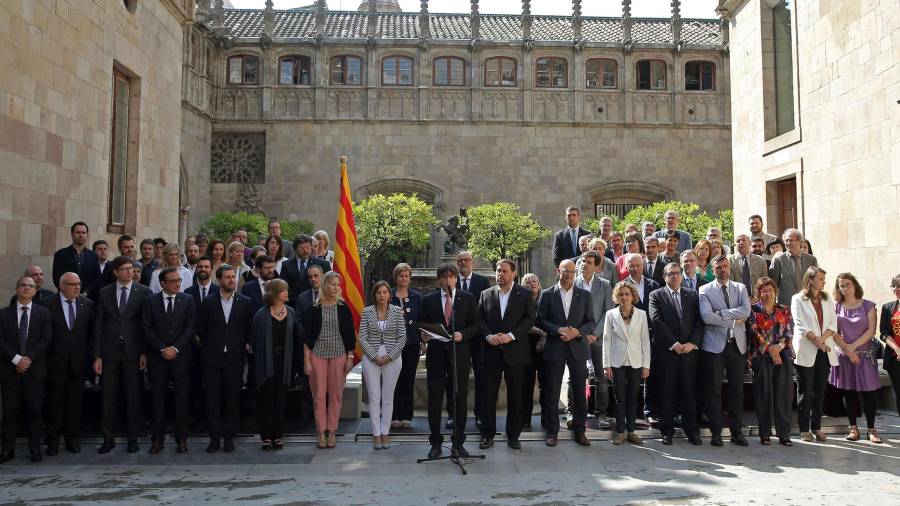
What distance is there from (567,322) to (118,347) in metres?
4.41

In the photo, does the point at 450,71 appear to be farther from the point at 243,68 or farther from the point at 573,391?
the point at 573,391

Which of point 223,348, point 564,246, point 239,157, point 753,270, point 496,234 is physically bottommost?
point 223,348

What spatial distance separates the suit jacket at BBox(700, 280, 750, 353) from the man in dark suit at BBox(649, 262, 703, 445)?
9 centimetres

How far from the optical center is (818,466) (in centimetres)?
604

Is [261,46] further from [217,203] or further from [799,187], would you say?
[799,187]

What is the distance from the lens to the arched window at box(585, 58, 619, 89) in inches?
993

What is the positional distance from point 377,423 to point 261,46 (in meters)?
20.6

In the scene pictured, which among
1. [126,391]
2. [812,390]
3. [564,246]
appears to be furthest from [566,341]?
[126,391]

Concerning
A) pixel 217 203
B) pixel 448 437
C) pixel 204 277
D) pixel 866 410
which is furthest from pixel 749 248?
pixel 217 203

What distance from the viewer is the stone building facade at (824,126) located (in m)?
8.91

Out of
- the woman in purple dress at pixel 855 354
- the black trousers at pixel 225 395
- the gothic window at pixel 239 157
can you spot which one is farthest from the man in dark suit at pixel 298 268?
the gothic window at pixel 239 157

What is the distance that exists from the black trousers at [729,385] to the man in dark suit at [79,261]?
6.57 metres

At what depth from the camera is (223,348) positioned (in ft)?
22.5

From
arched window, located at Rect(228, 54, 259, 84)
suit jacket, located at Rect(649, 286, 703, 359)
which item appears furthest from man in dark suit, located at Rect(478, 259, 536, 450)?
arched window, located at Rect(228, 54, 259, 84)
